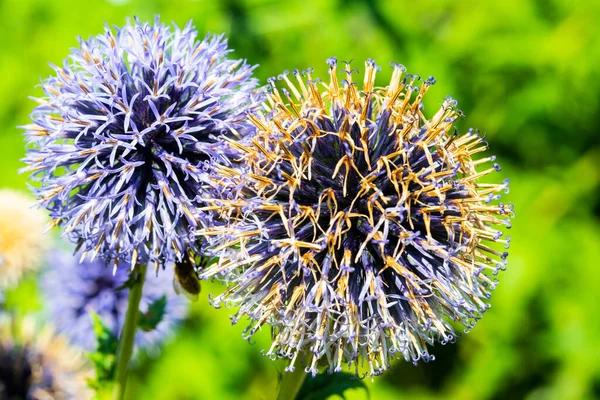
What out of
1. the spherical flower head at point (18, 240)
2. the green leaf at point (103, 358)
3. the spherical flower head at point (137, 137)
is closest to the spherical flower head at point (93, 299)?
the spherical flower head at point (18, 240)

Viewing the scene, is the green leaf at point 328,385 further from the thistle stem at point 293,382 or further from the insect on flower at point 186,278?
the insect on flower at point 186,278

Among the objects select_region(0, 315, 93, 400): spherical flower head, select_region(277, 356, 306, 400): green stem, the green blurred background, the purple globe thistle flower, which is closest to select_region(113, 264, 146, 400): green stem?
the purple globe thistle flower

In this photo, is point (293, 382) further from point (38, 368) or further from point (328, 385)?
point (38, 368)

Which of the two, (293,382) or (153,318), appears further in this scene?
(153,318)

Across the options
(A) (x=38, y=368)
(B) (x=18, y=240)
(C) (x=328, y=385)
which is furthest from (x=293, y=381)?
(B) (x=18, y=240)

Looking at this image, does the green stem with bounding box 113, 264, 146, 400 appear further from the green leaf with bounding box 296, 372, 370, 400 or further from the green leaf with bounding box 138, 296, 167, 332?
the green leaf with bounding box 296, 372, 370, 400

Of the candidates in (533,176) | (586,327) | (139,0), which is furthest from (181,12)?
(586,327)

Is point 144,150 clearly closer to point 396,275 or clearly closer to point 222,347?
point 396,275
